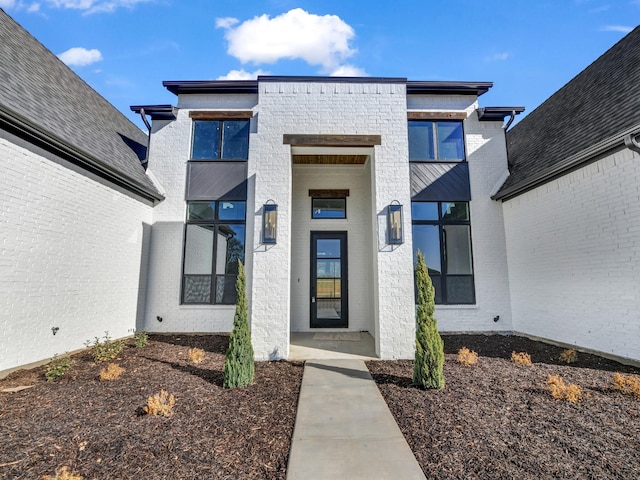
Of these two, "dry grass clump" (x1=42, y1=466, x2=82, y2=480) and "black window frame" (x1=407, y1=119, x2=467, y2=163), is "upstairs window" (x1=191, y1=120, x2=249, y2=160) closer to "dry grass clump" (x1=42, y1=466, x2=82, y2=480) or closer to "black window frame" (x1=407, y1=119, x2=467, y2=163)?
"black window frame" (x1=407, y1=119, x2=467, y2=163)

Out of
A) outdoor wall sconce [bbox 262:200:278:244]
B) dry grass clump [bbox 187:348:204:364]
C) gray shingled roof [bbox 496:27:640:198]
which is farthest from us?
outdoor wall sconce [bbox 262:200:278:244]

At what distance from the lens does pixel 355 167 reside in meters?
8.66

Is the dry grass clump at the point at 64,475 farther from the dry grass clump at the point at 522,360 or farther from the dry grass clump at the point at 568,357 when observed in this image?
the dry grass clump at the point at 568,357

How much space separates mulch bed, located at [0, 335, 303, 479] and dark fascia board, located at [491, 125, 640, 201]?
6.47 meters

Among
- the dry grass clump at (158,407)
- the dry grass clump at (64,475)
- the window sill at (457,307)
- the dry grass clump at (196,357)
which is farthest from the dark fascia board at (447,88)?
the dry grass clump at (64,475)

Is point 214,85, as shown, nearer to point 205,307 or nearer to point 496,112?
point 205,307

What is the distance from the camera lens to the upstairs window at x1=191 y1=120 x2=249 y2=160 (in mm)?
8109

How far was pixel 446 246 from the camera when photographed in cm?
801

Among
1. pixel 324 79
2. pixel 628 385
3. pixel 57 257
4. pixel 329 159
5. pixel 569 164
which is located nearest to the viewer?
pixel 628 385

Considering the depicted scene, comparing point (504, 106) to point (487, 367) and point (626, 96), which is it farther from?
point (487, 367)

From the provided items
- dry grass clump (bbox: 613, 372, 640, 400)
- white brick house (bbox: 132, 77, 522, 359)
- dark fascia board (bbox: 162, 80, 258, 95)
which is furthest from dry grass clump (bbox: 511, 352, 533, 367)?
dark fascia board (bbox: 162, 80, 258, 95)

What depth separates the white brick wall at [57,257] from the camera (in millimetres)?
4477

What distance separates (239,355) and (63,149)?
4.76 m

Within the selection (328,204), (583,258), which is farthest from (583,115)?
(328,204)
